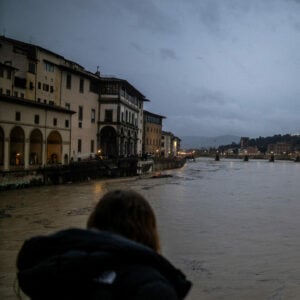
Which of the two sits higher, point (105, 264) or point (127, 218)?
point (127, 218)

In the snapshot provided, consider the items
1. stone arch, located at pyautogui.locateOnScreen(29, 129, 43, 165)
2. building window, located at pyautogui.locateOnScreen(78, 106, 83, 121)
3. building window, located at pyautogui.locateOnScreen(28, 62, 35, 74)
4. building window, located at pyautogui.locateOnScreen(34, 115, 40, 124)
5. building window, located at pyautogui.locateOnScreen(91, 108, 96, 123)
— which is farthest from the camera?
building window, located at pyautogui.locateOnScreen(91, 108, 96, 123)

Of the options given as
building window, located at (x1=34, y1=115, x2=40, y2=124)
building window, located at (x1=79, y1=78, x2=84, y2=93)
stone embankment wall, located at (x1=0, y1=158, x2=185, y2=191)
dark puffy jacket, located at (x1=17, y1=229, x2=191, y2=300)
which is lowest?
stone embankment wall, located at (x1=0, y1=158, x2=185, y2=191)

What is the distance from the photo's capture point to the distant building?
108225mm

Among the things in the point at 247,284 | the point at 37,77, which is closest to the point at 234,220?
the point at 247,284

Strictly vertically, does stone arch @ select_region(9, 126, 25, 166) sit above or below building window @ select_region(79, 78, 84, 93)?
below

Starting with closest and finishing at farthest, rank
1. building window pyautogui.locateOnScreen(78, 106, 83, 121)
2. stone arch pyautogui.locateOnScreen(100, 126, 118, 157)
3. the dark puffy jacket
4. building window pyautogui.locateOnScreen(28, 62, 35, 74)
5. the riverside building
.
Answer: the dark puffy jacket < the riverside building < building window pyautogui.locateOnScreen(28, 62, 35, 74) < building window pyautogui.locateOnScreen(78, 106, 83, 121) < stone arch pyautogui.locateOnScreen(100, 126, 118, 157)

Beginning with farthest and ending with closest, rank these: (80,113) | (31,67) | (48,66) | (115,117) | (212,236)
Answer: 1. (115,117)
2. (80,113)
3. (48,66)
4. (31,67)
5. (212,236)

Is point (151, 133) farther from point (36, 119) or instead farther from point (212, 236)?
point (212, 236)

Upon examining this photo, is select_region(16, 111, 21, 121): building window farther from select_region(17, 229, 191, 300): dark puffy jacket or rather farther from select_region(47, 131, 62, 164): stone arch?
select_region(17, 229, 191, 300): dark puffy jacket

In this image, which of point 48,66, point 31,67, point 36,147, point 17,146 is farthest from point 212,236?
point 48,66

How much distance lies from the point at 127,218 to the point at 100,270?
0.35 m

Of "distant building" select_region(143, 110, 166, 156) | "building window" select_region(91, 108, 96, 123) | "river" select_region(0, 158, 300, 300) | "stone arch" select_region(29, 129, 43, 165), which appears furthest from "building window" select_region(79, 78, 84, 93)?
"distant building" select_region(143, 110, 166, 156)

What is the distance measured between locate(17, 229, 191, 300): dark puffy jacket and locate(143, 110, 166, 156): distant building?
104147mm

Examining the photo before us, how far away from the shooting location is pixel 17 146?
45.4 m
